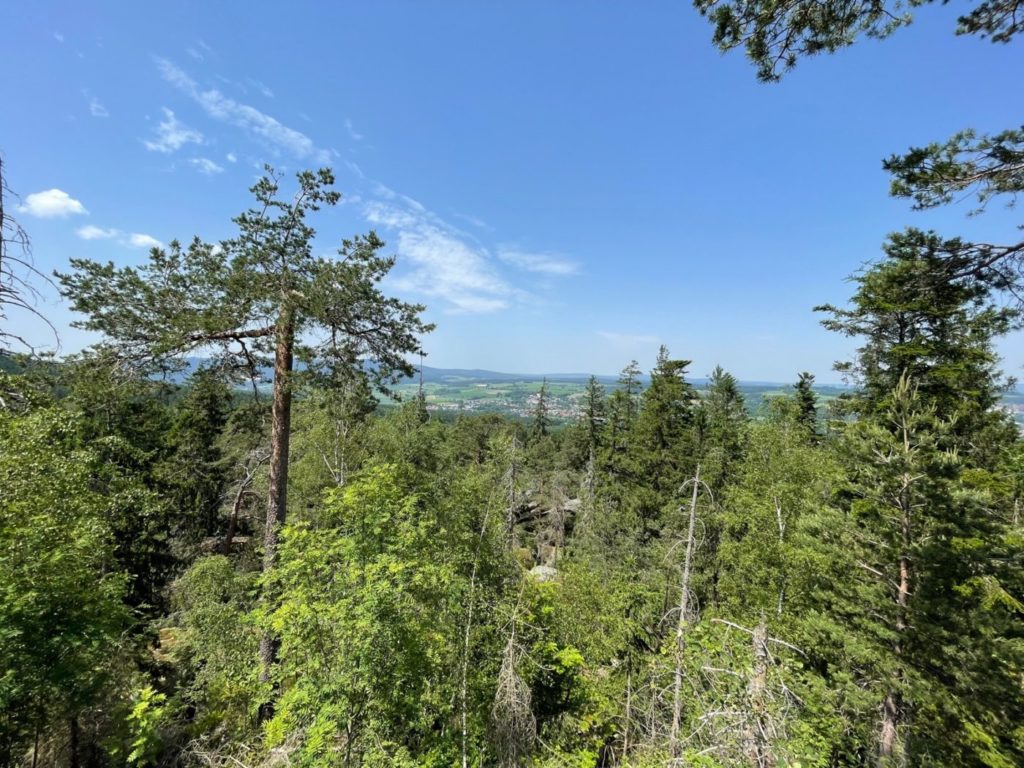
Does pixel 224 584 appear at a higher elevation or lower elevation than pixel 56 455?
lower

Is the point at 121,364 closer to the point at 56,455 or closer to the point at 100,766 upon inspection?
the point at 56,455

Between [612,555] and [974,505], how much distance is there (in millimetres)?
13753

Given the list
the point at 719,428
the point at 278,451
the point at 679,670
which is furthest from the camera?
the point at 719,428

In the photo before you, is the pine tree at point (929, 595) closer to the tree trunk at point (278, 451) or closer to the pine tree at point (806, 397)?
the tree trunk at point (278, 451)

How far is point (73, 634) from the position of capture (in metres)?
5.84

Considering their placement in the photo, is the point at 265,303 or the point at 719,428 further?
the point at 719,428

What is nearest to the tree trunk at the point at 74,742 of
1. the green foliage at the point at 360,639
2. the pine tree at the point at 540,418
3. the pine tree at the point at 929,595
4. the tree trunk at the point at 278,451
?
the tree trunk at the point at 278,451

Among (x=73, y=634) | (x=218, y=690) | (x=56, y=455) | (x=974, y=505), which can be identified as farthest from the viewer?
(x=218, y=690)

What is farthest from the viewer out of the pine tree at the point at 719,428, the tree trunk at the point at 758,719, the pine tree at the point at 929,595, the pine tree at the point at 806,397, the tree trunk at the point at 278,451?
the pine tree at the point at 806,397

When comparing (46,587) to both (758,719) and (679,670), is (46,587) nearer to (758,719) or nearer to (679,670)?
(679,670)

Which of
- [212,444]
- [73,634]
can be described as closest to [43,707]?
[73,634]

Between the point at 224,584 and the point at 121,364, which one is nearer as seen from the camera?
the point at 121,364

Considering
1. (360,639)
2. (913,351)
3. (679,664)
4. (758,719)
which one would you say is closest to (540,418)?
(913,351)

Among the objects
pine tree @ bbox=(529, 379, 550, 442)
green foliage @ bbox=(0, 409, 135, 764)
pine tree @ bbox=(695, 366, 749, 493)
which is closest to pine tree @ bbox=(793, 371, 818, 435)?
pine tree @ bbox=(695, 366, 749, 493)
